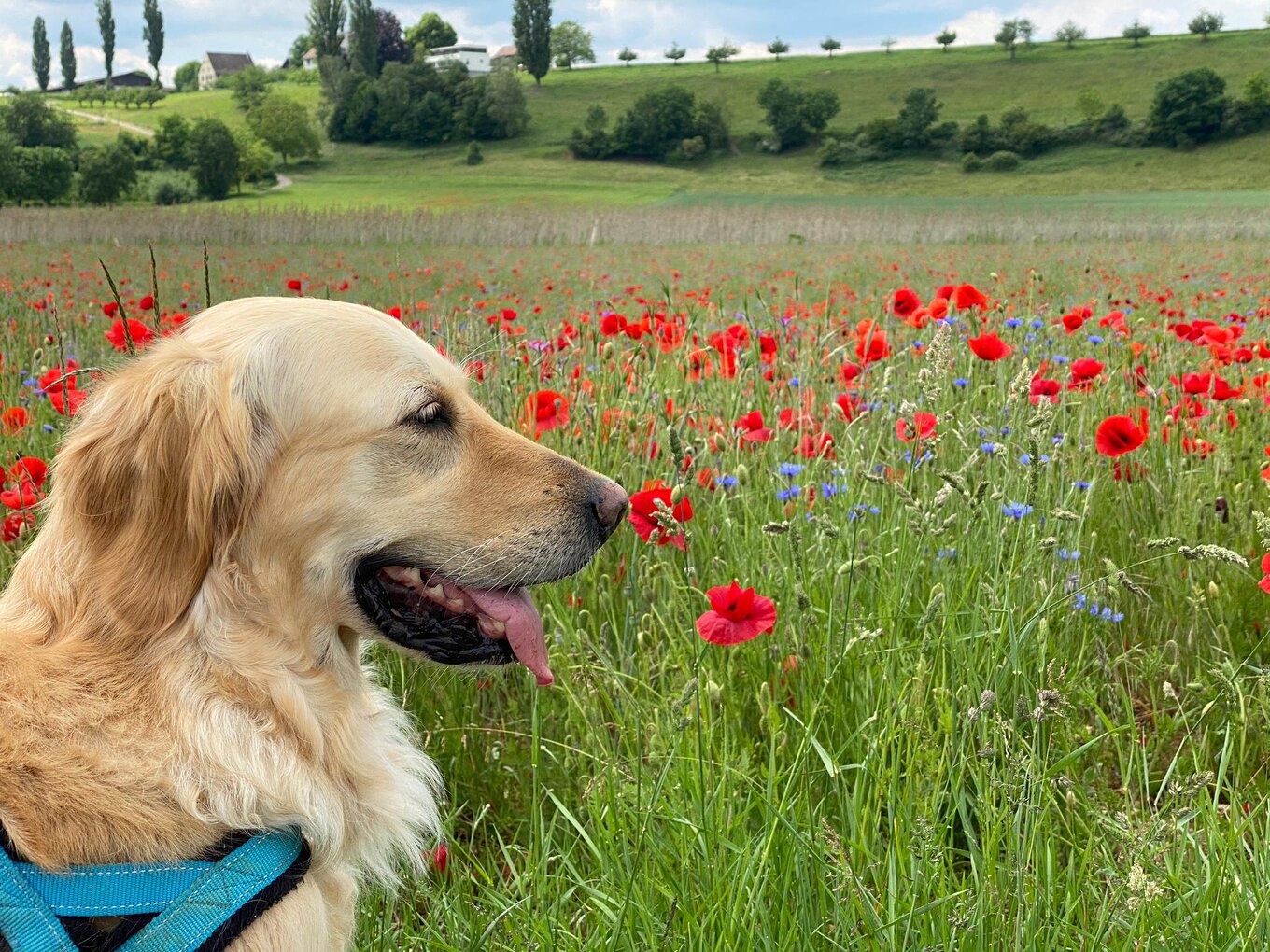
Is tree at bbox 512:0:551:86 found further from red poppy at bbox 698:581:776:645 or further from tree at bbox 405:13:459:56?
red poppy at bbox 698:581:776:645

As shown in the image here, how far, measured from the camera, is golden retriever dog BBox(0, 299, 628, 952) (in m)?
1.74

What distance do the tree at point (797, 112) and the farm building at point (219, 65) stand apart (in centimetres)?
8773

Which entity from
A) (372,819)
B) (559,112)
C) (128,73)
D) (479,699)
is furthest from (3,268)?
(128,73)

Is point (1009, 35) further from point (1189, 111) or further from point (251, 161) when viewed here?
point (251, 161)

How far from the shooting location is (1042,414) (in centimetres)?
220

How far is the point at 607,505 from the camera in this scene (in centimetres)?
224

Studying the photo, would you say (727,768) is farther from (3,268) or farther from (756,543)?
(3,268)

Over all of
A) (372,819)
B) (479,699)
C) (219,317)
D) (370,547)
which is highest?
(219,317)

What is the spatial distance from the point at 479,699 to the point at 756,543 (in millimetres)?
966

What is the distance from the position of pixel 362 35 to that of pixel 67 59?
3746cm

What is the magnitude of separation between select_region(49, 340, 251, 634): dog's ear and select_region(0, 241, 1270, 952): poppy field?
1.75 feet

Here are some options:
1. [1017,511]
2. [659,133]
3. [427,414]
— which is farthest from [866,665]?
[659,133]

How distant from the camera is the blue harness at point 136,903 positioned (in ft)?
4.91

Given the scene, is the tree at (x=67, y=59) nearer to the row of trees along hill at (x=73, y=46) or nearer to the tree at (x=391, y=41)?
the row of trees along hill at (x=73, y=46)
